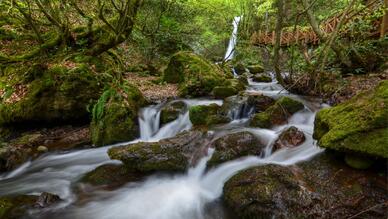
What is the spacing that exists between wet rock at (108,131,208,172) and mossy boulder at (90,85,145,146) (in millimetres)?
1676

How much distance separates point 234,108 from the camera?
7.78m

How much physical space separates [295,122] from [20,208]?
5467 millimetres

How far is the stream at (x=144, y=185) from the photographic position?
15.3 ft

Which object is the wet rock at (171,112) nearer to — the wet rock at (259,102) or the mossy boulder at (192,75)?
the mossy boulder at (192,75)

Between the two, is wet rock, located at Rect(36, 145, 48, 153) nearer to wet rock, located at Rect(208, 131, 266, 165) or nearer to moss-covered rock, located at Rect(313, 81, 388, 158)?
wet rock, located at Rect(208, 131, 266, 165)

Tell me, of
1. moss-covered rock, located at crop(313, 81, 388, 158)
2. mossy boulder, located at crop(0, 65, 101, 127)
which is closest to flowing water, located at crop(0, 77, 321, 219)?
moss-covered rock, located at crop(313, 81, 388, 158)

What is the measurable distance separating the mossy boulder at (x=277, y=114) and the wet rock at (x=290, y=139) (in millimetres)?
809

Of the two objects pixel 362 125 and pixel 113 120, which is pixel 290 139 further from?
pixel 113 120

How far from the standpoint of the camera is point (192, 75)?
34.8 ft

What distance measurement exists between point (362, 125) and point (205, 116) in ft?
12.7

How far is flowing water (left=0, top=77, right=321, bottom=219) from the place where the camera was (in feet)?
15.4

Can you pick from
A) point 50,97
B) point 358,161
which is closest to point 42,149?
point 50,97

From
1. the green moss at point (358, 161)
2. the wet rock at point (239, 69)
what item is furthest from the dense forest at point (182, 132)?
the wet rock at point (239, 69)

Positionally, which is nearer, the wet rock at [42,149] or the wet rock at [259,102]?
the wet rock at [42,149]
